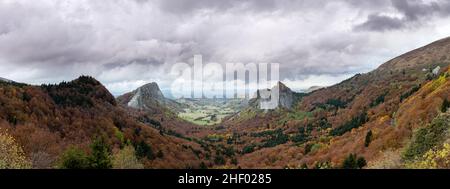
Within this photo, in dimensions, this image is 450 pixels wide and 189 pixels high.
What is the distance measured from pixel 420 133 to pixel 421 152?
10.6m

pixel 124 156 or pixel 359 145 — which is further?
pixel 359 145

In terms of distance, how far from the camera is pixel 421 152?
7275 centimetres

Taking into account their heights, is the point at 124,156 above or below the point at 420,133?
below

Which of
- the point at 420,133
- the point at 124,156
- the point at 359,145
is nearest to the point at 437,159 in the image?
the point at 420,133
